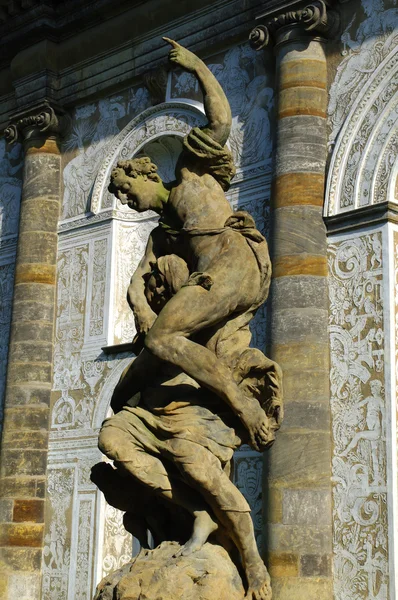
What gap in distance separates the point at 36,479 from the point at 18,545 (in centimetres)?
73

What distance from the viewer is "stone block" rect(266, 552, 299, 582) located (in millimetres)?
9070

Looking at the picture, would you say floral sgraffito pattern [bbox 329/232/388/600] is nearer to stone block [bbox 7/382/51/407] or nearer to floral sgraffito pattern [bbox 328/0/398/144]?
floral sgraffito pattern [bbox 328/0/398/144]

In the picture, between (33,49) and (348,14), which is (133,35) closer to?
(33,49)

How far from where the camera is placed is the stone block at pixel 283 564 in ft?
29.8

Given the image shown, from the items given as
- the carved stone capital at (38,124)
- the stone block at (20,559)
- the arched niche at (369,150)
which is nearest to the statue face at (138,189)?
the arched niche at (369,150)

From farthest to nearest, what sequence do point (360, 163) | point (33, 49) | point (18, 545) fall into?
1. point (33, 49)
2. point (18, 545)
3. point (360, 163)

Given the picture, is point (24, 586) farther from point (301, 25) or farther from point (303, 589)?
point (301, 25)

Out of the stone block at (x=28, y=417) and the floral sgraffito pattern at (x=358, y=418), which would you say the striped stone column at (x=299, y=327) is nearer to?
the floral sgraffito pattern at (x=358, y=418)

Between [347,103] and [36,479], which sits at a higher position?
[347,103]

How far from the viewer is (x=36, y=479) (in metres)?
12.3

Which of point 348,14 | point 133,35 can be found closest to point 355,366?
point 348,14

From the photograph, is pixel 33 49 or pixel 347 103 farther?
pixel 33 49

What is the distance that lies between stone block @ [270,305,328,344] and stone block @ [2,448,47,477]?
3868 mm

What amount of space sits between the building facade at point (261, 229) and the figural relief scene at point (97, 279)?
0.07ft
